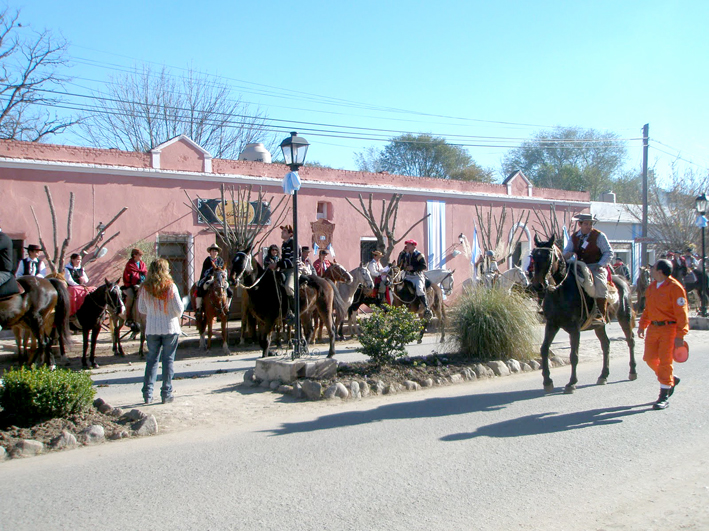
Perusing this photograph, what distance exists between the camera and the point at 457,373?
9852 millimetres

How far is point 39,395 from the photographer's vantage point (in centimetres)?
662

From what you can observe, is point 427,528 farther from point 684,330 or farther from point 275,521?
point 684,330

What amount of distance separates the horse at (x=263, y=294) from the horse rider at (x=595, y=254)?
538cm

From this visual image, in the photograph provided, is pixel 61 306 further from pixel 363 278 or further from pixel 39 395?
pixel 363 278

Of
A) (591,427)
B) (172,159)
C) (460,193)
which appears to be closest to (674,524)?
(591,427)

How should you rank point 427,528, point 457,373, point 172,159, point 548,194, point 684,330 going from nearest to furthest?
point 427,528
point 684,330
point 457,373
point 172,159
point 548,194

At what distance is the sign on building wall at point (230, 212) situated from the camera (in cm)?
1986

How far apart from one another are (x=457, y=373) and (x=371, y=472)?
450cm

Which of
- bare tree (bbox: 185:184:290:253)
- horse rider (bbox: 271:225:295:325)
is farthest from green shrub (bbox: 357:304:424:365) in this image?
bare tree (bbox: 185:184:290:253)

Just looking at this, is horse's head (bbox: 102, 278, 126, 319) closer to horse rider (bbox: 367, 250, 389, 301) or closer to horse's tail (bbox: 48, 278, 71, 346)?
horse's tail (bbox: 48, 278, 71, 346)

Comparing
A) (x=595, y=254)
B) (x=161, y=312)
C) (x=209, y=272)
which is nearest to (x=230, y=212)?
(x=209, y=272)

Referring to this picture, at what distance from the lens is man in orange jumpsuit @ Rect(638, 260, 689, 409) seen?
781 centimetres

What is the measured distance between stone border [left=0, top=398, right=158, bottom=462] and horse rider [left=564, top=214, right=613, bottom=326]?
267 inches

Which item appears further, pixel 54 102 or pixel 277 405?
pixel 54 102
